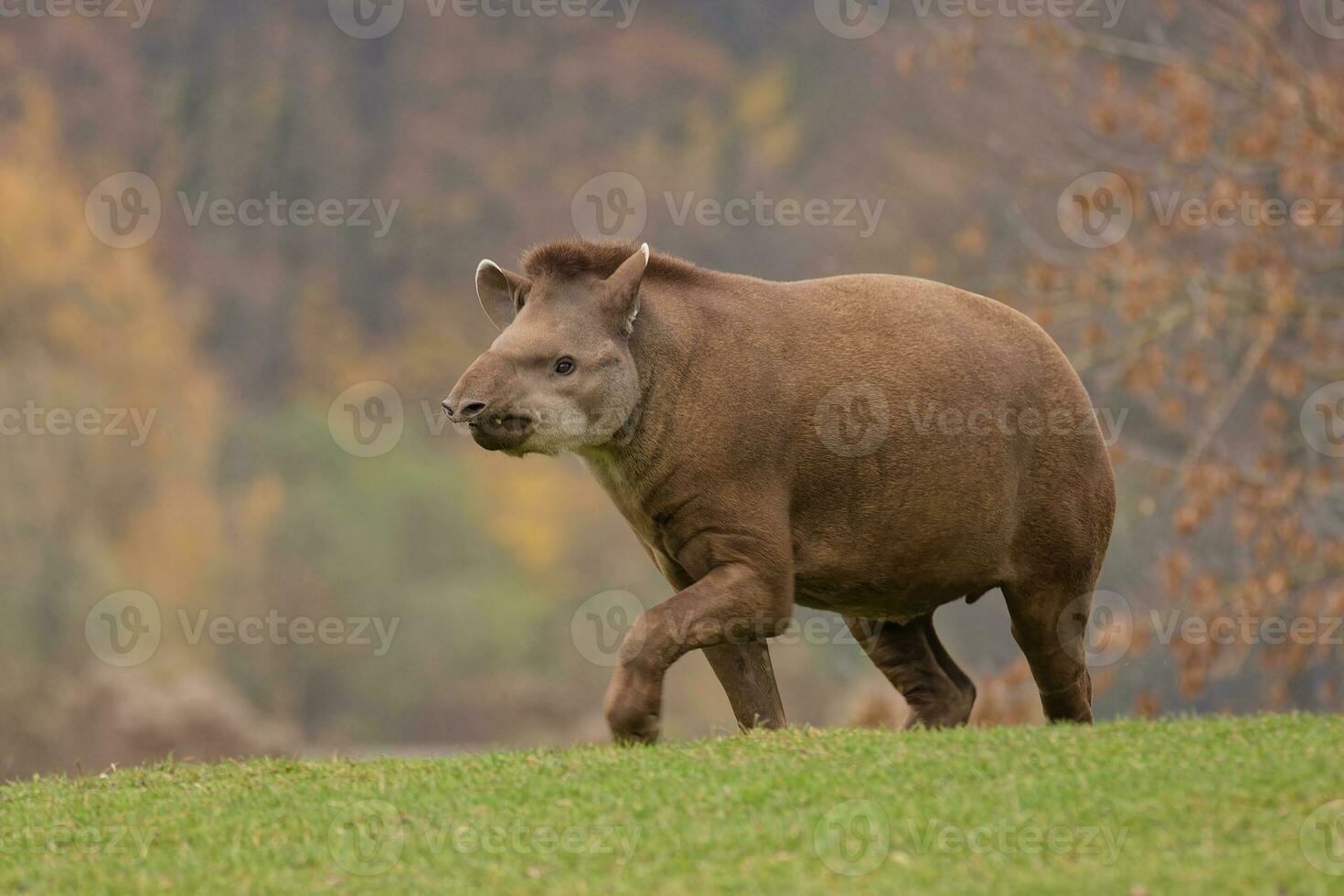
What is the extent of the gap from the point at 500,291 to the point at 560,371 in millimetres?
956

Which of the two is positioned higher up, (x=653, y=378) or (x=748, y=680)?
(x=653, y=378)

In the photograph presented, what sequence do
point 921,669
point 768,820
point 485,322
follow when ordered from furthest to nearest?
point 485,322 → point 921,669 → point 768,820

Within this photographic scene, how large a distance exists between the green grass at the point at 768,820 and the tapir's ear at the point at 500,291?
94.8 inches

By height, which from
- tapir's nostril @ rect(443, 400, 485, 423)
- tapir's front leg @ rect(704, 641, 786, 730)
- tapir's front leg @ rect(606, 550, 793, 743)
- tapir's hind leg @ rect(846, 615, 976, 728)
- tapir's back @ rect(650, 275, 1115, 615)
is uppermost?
tapir's nostril @ rect(443, 400, 485, 423)

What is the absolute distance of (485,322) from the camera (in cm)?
4553

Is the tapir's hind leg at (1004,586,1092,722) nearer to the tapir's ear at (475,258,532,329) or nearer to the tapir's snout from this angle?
the tapir's snout

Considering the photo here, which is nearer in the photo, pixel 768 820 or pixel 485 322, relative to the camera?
pixel 768 820

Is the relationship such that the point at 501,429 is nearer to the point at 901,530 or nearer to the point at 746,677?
the point at 746,677

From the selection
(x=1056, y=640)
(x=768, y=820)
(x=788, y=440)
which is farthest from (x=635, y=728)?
(x=1056, y=640)

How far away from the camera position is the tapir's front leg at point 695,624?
911 cm

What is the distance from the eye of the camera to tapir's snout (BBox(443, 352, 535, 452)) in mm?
9156

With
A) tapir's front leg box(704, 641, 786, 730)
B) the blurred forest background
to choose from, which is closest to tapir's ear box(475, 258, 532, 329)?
tapir's front leg box(704, 641, 786, 730)

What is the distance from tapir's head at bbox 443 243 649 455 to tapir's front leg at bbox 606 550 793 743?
870 millimetres

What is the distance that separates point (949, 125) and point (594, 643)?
13013mm
